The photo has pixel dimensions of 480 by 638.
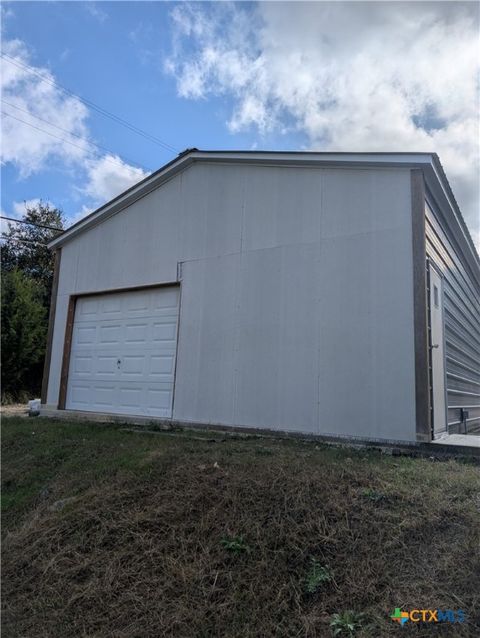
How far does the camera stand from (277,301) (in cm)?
675

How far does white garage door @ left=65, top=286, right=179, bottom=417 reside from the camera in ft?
26.7

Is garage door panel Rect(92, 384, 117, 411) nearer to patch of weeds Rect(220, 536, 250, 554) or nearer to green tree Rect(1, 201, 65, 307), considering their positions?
patch of weeds Rect(220, 536, 250, 554)

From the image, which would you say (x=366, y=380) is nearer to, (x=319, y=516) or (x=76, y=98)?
(x=319, y=516)

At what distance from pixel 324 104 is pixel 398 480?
6.82 m

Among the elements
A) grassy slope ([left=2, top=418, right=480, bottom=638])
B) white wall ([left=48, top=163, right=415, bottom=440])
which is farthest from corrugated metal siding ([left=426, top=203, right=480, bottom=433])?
grassy slope ([left=2, top=418, right=480, bottom=638])

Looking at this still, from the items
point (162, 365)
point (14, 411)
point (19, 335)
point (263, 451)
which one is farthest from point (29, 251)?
point (263, 451)

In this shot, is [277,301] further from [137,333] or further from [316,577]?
[316,577]

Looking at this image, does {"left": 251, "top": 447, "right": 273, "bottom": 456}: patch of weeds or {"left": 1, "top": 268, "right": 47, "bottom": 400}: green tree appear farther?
{"left": 1, "top": 268, "right": 47, "bottom": 400}: green tree

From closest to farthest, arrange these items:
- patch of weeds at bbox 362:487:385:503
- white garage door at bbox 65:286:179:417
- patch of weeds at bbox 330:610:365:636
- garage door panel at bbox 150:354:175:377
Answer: patch of weeds at bbox 330:610:365:636 < patch of weeds at bbox 362:487:385:503 < garage door panel at bbox 150:354:175:377 < white garage door at bbox 65:286:179:417

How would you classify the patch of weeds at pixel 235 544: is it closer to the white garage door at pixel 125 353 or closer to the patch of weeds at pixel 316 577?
the patch of weeds at pixel 316 577

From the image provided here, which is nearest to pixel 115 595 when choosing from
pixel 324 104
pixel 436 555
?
pixel 436 555

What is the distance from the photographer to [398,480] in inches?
152

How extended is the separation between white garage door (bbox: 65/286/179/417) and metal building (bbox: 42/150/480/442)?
3 cm

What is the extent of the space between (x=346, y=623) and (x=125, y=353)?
6.88 m
